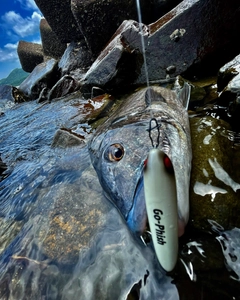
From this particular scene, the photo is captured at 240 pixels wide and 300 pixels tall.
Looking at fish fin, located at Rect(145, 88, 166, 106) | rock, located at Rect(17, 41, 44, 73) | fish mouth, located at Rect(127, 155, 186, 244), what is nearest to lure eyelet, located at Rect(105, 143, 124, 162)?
fish mouth, located at Rect(127, 155, 186, 244)

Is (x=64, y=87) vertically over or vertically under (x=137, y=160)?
under

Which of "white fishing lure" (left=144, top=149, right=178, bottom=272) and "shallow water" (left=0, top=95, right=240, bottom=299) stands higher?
"white fishing lure" (left=144, top=149, right=178, bottom=272)

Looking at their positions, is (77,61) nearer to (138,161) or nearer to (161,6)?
(161,6)

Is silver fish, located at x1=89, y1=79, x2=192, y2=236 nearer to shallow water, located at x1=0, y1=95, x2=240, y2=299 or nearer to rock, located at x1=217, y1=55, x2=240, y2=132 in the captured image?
shallow water, located at x1=0, y1=95, x2=240, y2=299

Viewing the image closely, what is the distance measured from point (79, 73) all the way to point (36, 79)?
8.12ft

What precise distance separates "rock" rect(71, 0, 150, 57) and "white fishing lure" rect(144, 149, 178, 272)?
864cm

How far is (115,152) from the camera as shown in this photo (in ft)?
6.12

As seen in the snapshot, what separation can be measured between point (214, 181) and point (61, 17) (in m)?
13.0

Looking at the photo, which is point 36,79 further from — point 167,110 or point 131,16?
point 167,110

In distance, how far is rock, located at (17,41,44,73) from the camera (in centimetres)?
1943

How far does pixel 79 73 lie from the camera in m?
11.1

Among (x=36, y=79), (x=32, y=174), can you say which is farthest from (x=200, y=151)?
(x=36, y=79)

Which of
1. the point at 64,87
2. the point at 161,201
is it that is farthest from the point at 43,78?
the point at 161,201

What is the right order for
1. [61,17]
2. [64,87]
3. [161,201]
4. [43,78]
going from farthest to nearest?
[61,17] → [43,78] → [64,87] → [161,201]
